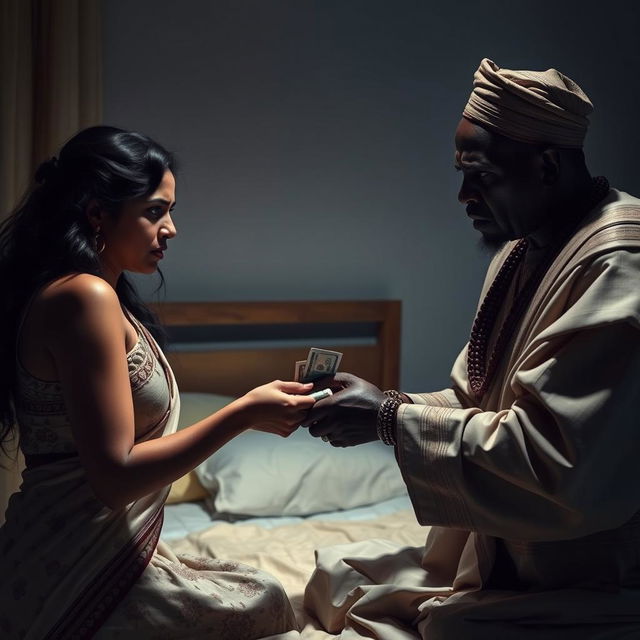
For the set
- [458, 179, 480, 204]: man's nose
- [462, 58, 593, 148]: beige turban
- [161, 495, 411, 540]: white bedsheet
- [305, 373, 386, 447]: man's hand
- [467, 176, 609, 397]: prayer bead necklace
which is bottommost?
[161, 495, 411, 540]: white bedsheet

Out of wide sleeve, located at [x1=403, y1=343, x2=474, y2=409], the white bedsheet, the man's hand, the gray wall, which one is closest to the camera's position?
the man's hand

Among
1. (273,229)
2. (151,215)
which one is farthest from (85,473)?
(273,229)

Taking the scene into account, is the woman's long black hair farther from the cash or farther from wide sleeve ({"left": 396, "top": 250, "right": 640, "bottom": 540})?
wide sleeve ({"left": 396, "top": 250, "right": 640, "bottom": 540})

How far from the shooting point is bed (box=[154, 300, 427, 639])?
2443 millimetres

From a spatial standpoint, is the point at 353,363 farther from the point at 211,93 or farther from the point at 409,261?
the point at 211,93

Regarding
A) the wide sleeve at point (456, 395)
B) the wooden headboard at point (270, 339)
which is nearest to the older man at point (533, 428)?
the wide sleeve at point (456, 395)

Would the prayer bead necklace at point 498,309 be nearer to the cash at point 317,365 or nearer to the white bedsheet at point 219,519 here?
the cash at point 317,365

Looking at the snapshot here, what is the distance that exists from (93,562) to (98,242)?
2.04ft

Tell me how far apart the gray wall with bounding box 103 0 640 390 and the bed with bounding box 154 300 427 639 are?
0.13m

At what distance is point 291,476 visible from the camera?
9.05 ft

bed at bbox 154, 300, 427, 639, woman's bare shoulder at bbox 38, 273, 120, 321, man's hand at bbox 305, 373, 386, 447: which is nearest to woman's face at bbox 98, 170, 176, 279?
woman's bare shoulder at bbox 38, 273, 120, 321

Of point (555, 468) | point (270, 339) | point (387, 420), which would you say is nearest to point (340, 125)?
point (270, 339)

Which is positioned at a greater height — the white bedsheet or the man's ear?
the man's ear

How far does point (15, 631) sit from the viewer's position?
149cm
